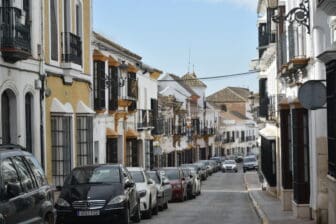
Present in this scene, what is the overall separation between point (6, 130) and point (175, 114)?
164ft

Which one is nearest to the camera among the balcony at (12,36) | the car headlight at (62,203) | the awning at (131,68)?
the car headlight at (62,203)

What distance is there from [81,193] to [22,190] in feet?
23.2

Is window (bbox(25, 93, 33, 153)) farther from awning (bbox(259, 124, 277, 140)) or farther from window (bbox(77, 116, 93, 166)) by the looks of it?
awning (bbox(259, 124, 277, 140))

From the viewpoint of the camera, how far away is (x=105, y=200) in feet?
58.9

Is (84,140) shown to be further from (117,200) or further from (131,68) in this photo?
(131,68)

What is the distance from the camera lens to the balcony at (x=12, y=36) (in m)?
18.8

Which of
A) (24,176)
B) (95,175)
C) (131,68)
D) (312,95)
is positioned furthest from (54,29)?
(131,68)

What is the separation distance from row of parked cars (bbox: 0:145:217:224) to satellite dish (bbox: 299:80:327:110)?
5111mm

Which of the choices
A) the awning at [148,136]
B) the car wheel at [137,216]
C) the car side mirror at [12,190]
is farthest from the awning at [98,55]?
the car side mirror at [12,190]

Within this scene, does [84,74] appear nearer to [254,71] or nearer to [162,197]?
[162,197]

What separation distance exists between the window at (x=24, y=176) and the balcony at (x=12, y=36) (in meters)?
7.71

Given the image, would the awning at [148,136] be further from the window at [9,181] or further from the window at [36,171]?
the window at [9,181]

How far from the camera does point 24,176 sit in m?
11.4

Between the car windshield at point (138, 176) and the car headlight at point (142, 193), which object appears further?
the car windshield at point (138, 176)
